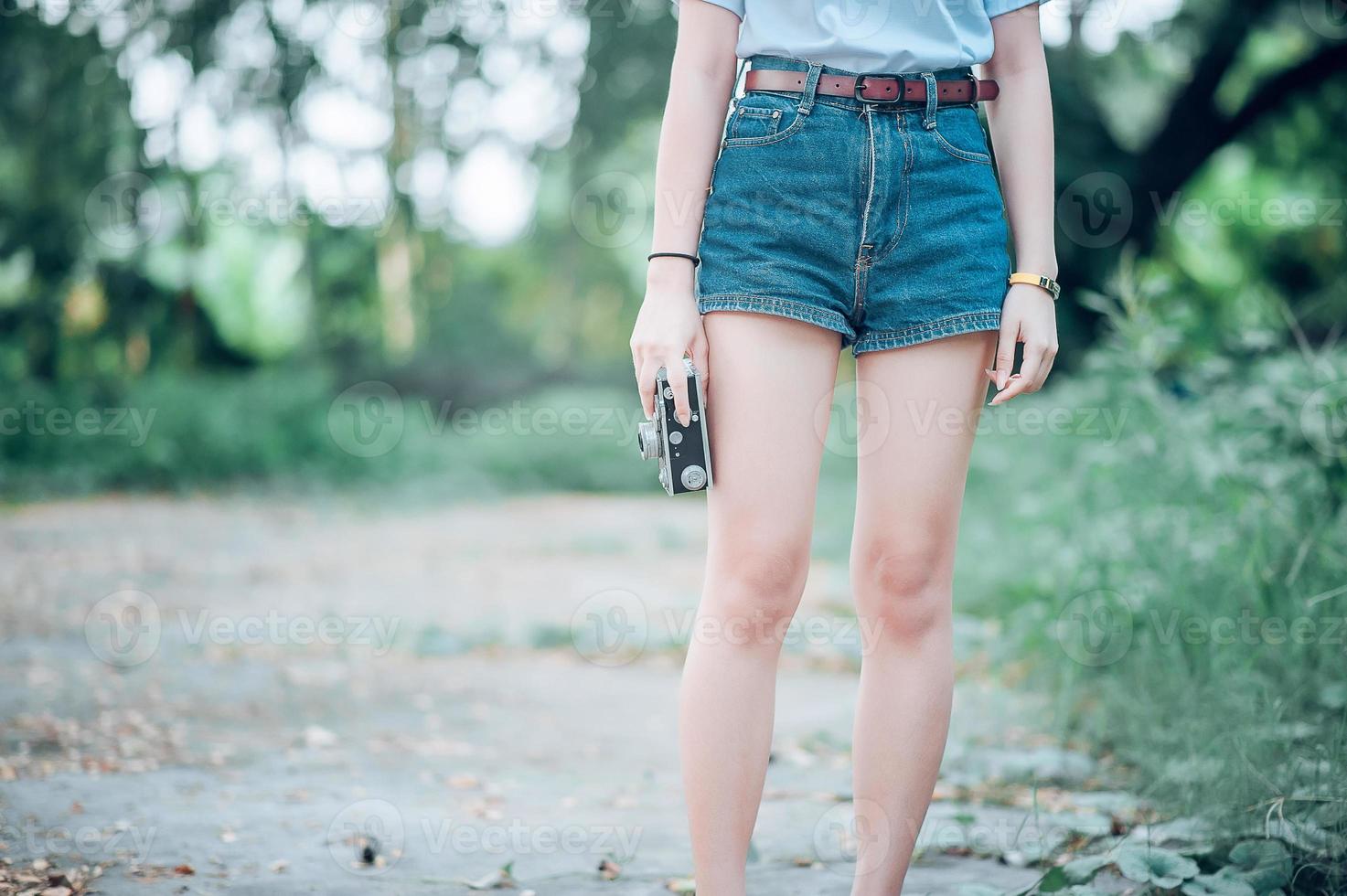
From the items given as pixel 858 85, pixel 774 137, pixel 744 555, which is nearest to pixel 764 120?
pixel 774 137

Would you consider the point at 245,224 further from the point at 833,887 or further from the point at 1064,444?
the point at 833,887

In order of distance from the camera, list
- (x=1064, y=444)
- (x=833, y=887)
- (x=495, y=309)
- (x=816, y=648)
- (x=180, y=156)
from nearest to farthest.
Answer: (x=833, y=887)
(x=816, y=648)
(x=1064, y=444)
(x=180, y=156)
(x=495, y=309)

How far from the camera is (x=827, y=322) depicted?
1.57 meters

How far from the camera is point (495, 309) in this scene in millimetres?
17750

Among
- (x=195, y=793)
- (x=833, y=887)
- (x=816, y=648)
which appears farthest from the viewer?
(x=816, y=648)

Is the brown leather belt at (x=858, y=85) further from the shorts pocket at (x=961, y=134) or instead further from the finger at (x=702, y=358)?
the finger at (x=702, y=358)

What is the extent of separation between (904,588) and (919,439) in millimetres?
222

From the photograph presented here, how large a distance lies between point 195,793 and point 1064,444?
12.0 feet

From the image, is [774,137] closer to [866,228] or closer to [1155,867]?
[866,228]

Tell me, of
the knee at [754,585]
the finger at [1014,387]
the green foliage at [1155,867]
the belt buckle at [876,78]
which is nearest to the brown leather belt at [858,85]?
the belt buckle at [876,78]

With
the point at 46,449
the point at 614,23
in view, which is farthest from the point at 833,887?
the point at 46,449

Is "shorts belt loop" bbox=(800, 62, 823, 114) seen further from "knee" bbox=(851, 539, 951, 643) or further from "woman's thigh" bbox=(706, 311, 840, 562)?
"knee" bbox=(851, 539, 951, 643)

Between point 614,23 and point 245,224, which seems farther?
point 245,224

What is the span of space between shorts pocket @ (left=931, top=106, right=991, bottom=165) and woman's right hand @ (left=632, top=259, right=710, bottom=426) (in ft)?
1.33
